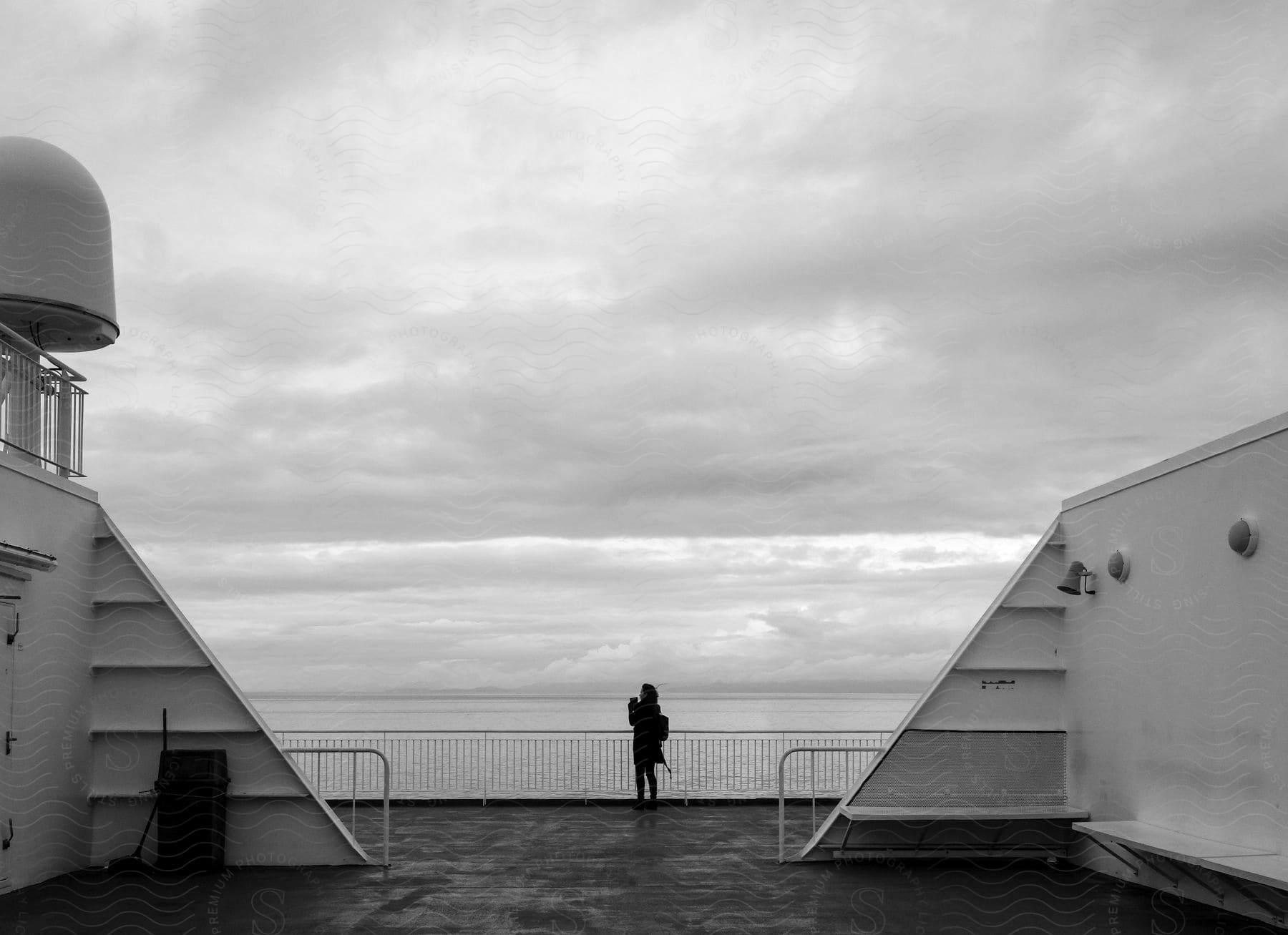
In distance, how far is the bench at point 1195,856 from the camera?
833cm

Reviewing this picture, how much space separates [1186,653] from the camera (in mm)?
10297

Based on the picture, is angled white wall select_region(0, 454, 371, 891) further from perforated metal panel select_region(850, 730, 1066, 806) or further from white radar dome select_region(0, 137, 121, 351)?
perforated metal panel select_region(850, 730, 1066, 806)

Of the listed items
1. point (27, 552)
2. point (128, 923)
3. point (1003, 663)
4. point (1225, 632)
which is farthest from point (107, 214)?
point (1225, 632)

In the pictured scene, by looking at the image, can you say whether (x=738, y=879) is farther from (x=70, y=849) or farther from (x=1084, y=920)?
(x=70, y=849)

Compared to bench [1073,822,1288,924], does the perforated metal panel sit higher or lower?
higher

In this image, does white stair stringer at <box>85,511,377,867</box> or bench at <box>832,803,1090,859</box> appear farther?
bench at <box>832,803,1090,859</box>

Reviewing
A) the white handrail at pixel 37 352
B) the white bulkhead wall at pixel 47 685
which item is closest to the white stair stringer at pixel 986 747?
the white bulkhead wall at pixel 47 685

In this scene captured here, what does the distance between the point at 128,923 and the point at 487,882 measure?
3.22 m

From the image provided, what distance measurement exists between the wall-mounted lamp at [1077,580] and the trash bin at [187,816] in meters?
8.47

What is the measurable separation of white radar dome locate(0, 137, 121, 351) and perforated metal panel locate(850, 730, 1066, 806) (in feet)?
32.0

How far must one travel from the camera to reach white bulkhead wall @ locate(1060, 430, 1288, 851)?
8.98m

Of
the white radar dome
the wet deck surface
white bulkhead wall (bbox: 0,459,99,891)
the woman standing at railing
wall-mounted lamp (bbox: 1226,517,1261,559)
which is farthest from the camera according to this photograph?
the woman standing at railing

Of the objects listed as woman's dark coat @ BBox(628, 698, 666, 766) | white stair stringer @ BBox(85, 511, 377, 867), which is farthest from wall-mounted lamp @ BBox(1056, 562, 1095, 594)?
white stair stringer @ BBox(85, 511, 377, 867)

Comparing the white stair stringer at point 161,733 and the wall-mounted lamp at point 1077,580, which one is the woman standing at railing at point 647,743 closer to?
the white stair stringer at point 161,733
